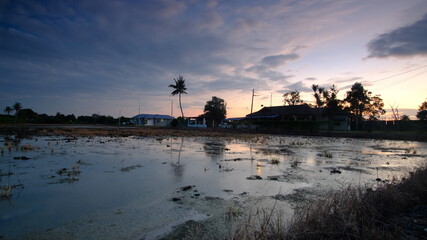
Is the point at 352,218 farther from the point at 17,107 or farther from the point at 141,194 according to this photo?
the point at 17,107

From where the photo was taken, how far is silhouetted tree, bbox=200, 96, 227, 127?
7630cm

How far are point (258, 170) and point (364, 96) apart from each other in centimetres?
5179

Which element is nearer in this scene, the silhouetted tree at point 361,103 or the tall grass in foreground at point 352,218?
the tall grass in foreground at point 352,218

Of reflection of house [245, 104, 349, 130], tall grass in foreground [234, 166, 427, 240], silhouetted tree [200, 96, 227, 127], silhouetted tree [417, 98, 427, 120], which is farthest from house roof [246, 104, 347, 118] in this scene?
A: tall grass in foreground [234, 166, 427, 240]

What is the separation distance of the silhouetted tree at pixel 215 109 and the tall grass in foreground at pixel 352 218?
69.2 m

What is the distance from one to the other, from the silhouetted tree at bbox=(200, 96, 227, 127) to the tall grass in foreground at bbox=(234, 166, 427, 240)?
2724 inches

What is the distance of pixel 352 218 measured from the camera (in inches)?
133

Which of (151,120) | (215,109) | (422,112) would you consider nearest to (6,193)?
(422,112)

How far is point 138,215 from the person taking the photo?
4.33 m

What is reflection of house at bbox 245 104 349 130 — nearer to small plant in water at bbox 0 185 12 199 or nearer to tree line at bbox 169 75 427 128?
tree line at bbox 169 75 427 128

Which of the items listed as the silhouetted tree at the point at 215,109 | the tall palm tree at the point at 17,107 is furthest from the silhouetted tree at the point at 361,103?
the tall palm tree at the point at 17,107

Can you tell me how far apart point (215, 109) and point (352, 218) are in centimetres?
7423

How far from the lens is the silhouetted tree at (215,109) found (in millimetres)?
76300

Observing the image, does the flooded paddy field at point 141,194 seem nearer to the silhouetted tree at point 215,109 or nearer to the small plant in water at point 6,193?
the small plant in water at point 6,193
